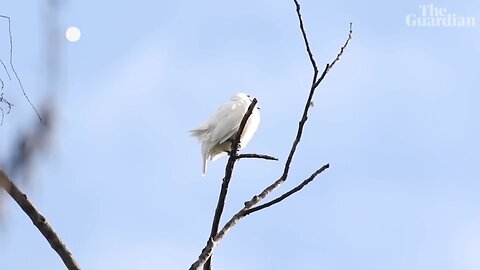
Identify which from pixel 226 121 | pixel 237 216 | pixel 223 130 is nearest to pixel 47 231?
pixel 237 216

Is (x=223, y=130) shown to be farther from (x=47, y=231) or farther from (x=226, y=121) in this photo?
(x=47, y=231)

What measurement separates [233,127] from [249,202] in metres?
4.26

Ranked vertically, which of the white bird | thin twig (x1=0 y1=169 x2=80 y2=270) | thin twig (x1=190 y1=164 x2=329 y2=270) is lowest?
the white bird

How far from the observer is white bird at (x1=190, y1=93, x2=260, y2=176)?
25.0 feet

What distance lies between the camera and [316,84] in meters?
3.23

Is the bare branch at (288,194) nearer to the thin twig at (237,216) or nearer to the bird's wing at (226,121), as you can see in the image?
the thin twig at (237,216)

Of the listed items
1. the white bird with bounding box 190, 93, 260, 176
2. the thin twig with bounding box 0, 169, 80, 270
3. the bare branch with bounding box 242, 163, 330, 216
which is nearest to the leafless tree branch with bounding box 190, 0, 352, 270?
the bare branch with bounding box 242, 163, 330, 216

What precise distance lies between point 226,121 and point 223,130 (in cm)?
15

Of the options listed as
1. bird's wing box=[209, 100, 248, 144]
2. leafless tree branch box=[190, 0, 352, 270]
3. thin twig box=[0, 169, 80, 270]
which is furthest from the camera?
bird's wing box=[209, 100, 248, 144]

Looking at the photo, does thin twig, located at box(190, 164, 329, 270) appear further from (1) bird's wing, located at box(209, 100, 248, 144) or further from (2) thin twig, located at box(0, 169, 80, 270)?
(1) bird's wing, located at box(209, 100, 248, 144)

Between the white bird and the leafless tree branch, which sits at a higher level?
the leafless tree branch

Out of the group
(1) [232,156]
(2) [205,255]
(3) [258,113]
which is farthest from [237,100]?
(2) [205,255]

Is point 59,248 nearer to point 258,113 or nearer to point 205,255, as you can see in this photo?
point 205,255

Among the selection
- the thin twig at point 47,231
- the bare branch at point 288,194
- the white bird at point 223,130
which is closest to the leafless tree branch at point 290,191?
the bare branch at point 288,194
